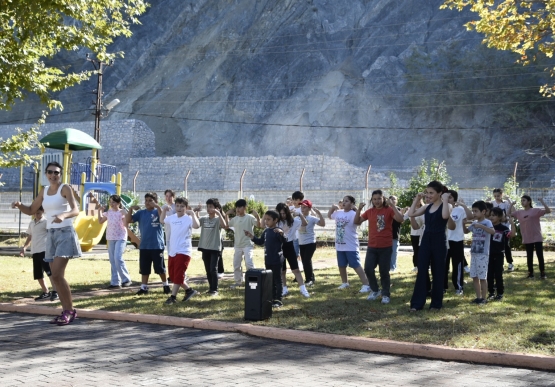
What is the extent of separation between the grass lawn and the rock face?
42.9m

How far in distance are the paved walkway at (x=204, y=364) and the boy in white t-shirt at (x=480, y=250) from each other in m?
3.24

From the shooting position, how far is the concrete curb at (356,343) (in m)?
6.66

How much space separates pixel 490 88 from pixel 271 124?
18900mm

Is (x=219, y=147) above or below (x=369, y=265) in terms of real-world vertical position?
above

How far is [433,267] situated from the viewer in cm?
943

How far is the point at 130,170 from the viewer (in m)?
59.4

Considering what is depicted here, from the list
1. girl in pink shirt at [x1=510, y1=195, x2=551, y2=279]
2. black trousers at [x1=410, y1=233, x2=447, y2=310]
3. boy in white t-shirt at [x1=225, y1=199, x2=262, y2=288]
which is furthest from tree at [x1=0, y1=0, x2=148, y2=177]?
girl in pink shirt at [x1=510, y1=195, x2=551, y2=279]

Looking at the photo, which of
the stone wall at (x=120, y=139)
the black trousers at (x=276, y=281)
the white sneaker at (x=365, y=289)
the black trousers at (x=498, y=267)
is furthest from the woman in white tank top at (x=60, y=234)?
the stone wall at (x=120, y=139)

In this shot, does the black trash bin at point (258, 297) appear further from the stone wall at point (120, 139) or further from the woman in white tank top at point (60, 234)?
the stone wall at point (120, 139)

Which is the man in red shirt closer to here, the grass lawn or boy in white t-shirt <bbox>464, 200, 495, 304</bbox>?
the grass lawn

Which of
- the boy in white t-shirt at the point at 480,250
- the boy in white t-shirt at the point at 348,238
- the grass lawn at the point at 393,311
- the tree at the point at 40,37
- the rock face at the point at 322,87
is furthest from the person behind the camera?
the rock face at the point at 322,87

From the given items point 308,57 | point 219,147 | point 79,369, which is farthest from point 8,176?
point 79,369

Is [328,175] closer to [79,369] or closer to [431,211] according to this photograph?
[431,211]

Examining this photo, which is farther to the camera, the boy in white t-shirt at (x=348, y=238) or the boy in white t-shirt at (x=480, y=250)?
the boy in white t-shirt at (x=348, y=238)
